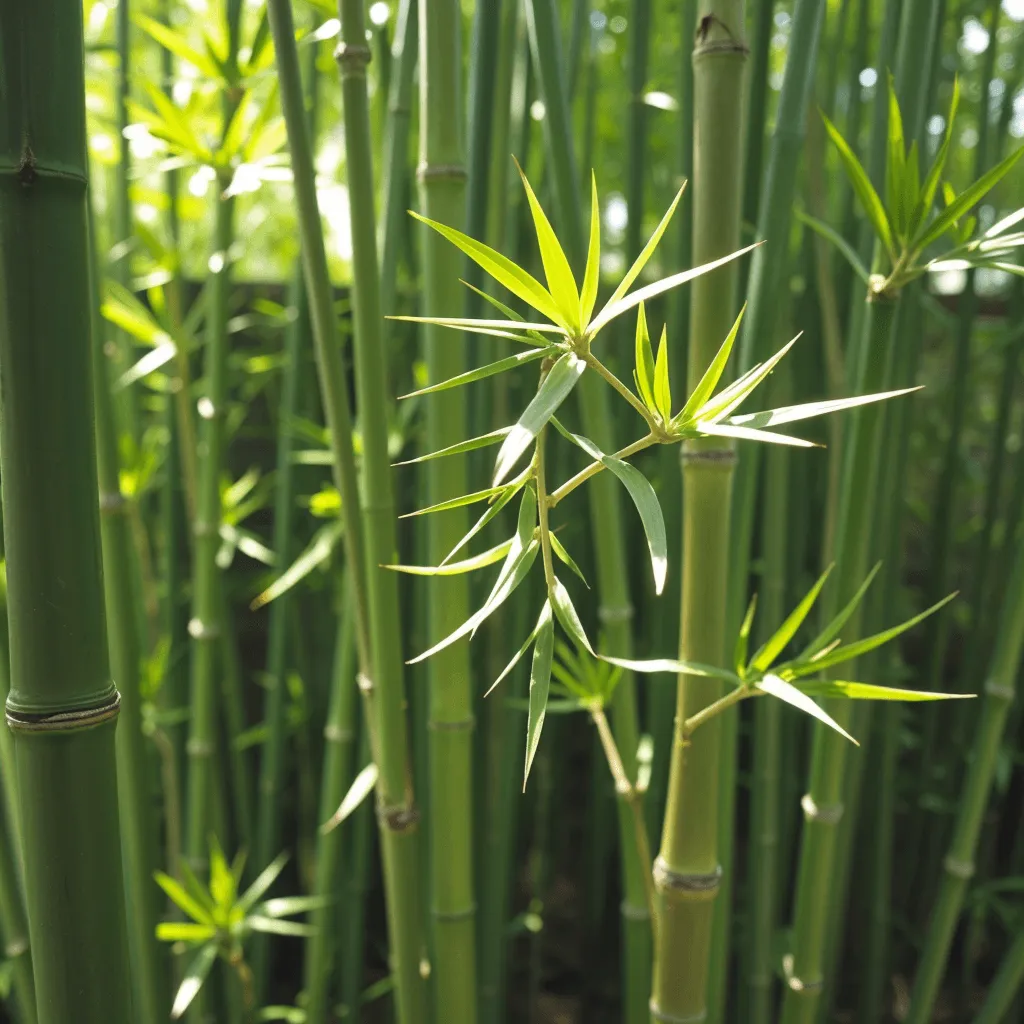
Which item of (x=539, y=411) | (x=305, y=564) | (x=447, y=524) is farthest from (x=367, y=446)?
(x=305, y=564)

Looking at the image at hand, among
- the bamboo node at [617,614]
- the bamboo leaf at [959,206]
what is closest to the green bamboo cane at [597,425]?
the bamboo node at [617,614]

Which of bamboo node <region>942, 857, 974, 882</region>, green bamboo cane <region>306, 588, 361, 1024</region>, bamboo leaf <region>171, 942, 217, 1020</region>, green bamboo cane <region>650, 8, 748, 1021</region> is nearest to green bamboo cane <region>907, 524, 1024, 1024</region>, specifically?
bamboo node <region>942, 857, 974, 882</region>

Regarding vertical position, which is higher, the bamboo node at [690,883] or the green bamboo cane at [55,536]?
the green bamboo cane at [55,536]

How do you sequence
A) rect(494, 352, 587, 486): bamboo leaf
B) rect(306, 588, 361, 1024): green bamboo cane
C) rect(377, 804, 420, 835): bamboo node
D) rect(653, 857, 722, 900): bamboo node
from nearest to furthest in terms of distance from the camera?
Answer: 1. rect(494, 352, 587, 486): bamboo leaf
2. rect(653, 857, 722, 900): bamboo node
3. rect(377, 804, 420, 835): bamboo node
4. rect(306, 588, 361, 1024): green bamboo cane

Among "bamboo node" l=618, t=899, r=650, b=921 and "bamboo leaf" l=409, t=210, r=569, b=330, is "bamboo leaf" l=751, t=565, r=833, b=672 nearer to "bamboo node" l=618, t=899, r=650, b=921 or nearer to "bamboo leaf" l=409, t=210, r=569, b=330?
"bamboo leaf" l=409, t=210, r=569, b=330

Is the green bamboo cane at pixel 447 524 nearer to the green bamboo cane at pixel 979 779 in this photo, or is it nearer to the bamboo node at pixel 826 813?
the bamboo node at pixel 826 813

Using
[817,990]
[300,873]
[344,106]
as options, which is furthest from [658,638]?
[300,873]

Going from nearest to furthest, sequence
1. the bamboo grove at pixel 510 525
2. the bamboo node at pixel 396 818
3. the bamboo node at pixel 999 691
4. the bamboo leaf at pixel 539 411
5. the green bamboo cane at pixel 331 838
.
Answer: the bamboo leaf at pixel 539 411 → the bamboo grove at pixel 510 525 → the bamboo node at pixel 396 818 → the bamboo node at pixel 999 691 → the green bamboo cane at pixel 331 838
